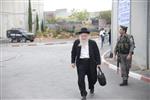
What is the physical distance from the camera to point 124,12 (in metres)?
20.0

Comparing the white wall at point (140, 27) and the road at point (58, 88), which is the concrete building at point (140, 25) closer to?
the white wall at point (140, 27)

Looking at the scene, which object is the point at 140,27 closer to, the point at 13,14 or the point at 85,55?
the point at 85,55

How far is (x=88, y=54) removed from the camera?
36.0 ft

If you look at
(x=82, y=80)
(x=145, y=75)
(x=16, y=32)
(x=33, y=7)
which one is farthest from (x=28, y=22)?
(x=82, y=80)

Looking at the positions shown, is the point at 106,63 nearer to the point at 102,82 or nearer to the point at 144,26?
the point at 144,26

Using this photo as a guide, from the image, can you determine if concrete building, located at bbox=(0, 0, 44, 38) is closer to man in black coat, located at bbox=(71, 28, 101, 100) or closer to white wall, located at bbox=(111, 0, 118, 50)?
white wall, located at bbox=(111, 0, 118, 50)

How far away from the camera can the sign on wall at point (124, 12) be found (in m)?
19.2

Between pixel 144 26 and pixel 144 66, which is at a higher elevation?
pixel 144 26

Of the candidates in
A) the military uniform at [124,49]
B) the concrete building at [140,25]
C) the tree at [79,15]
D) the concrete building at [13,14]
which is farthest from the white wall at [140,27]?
the tree at [79,15]

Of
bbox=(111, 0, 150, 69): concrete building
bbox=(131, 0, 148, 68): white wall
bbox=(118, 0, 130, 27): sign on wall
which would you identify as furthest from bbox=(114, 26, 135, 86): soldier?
bbox=(118, 0, 130, 27): sign on wall

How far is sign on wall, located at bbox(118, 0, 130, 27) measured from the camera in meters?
19.2

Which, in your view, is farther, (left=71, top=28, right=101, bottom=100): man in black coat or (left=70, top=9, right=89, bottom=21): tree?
(left=70, top=9, right=89, bottom=21): tree

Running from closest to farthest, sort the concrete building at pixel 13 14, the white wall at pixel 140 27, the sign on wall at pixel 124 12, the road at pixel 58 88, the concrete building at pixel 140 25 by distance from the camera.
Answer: the road at pixel 58 88
the concrete building at pixel 140 25
the white wall at pixel 140 27
the sign on wall at pixel 124 12
the concrete building at pixel 13 14

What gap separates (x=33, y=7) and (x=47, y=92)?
2316 inches
